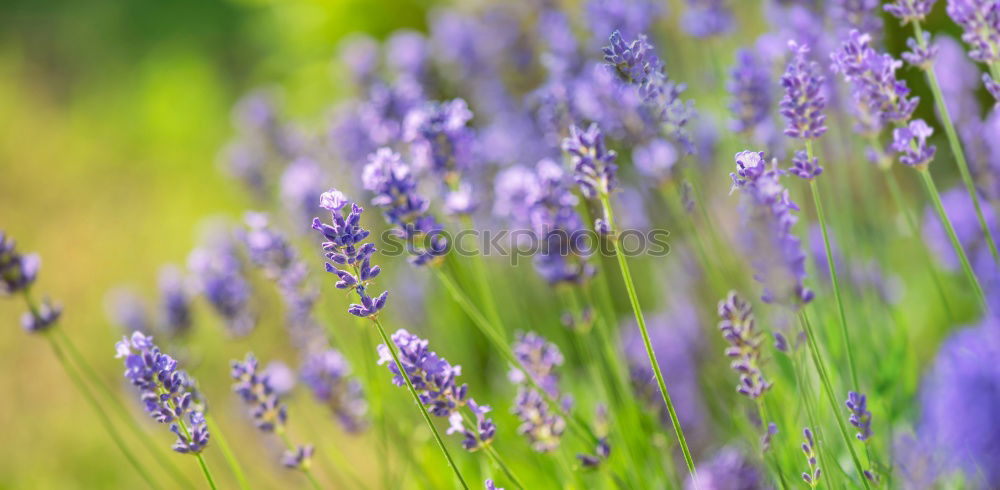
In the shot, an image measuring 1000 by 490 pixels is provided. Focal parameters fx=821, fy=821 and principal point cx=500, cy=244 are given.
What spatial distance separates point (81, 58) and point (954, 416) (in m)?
6.71

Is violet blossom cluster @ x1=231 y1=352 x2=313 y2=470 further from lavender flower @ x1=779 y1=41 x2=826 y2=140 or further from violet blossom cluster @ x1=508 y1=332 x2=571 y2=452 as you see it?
lavender flower @ x1=779 y1=41 x2=826 y2=140

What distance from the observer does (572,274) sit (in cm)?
159

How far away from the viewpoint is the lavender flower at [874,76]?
3.77ft

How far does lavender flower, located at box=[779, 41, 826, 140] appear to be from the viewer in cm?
112

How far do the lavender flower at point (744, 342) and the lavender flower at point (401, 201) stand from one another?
20.6 inches

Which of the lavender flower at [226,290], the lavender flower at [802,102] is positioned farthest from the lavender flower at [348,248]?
the lavender flower at [226,290]

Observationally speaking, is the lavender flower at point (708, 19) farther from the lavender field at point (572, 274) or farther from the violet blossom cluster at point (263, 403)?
the violet blossom cluster at point (263, 403)

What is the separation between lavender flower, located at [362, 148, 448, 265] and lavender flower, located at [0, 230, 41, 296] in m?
0.75

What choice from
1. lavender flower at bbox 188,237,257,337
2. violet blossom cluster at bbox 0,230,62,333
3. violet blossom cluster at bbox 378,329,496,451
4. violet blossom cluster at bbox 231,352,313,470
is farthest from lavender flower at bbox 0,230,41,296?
violet blossom cluster at bbox 378,329,496,451

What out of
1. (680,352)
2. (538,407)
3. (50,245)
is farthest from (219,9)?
(538,407)

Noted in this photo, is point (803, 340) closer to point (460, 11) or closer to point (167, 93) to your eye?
point (460, 11)

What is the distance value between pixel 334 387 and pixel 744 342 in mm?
1074

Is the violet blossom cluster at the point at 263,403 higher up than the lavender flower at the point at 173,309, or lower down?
lower down

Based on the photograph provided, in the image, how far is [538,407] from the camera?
54.1 inches
